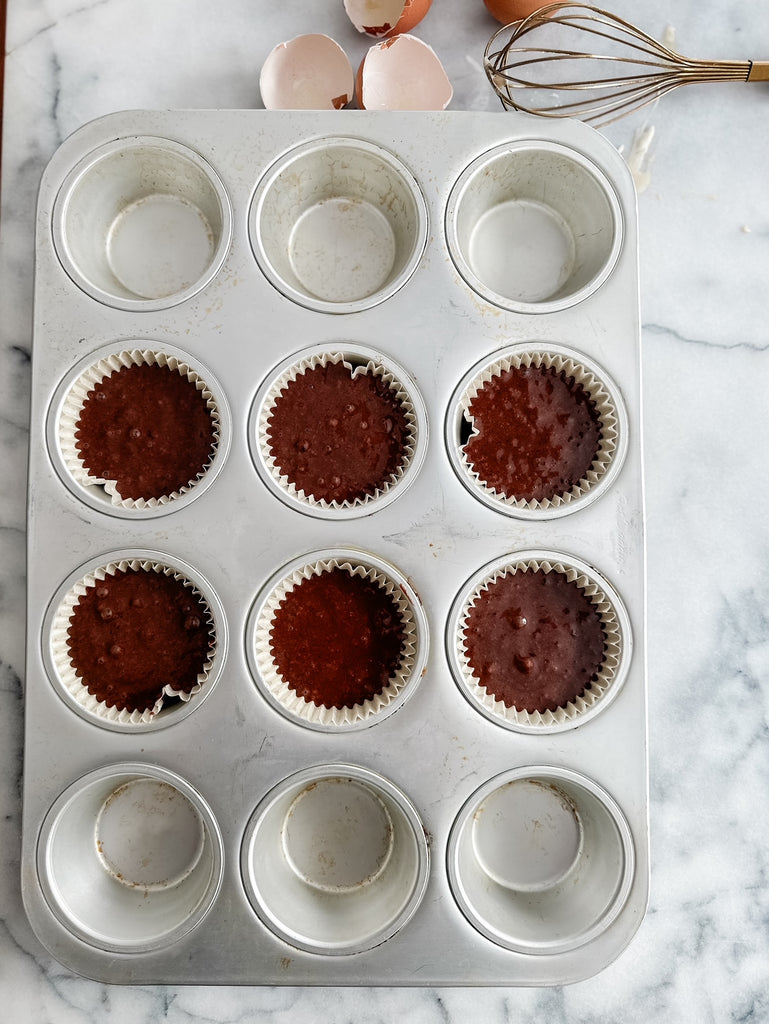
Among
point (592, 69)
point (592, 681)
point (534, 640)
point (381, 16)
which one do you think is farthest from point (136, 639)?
point (592, 69)

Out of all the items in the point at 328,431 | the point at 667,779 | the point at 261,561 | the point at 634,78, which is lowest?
the point at 667,779

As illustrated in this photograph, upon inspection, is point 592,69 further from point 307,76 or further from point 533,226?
point 307,76

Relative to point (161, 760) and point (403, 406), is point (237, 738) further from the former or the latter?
point (403, 406)

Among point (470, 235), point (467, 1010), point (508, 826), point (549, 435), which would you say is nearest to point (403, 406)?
point (549, 435)

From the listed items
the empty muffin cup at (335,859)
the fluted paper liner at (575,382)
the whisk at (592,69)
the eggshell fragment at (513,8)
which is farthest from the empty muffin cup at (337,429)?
the eggshell fragment at (513,8)

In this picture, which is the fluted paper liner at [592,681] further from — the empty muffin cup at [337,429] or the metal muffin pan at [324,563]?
the empty muffin cup at [337,429]

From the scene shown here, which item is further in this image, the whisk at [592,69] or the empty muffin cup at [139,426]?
the whisk at [592,69]

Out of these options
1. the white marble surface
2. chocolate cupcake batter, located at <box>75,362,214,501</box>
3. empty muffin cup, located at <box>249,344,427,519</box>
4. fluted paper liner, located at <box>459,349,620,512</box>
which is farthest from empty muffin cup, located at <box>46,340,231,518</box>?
fluted paper liner, located at <box>459,349,620,512</box>
